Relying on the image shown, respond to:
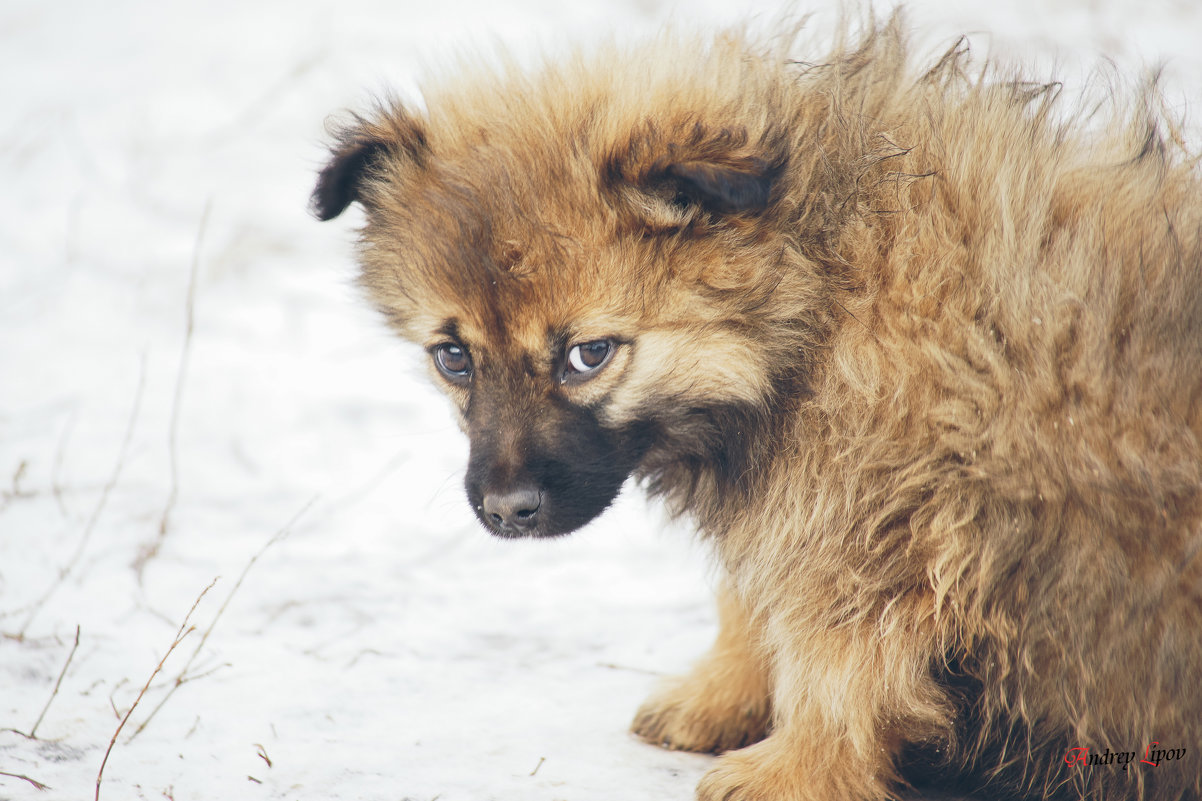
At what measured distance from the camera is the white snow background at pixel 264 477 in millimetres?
2490

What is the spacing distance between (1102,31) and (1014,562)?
17.3 feet

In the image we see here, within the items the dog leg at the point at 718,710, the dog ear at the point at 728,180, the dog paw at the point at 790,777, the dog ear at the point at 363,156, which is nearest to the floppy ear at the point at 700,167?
the dog ear at the point at 728,180

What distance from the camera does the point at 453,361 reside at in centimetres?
247

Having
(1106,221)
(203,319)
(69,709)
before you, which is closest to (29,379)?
(203,319)

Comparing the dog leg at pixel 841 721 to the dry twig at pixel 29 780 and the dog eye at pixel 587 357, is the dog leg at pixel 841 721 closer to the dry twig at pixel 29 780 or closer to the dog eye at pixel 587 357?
the dog eye at pixel 587 357

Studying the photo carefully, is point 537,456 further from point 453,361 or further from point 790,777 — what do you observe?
point 790,777

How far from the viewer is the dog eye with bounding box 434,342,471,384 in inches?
95.3

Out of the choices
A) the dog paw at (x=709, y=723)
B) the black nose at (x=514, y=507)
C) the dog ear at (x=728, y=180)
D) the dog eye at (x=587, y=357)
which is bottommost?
the dog paw at (x=709, y=723)

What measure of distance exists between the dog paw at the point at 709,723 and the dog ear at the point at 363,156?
156cm

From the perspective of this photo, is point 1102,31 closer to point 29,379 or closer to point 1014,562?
point 1014,562

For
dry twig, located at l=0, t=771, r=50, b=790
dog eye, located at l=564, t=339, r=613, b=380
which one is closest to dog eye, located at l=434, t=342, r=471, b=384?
dog eye, located at l=564, t=339, r=613, b=380

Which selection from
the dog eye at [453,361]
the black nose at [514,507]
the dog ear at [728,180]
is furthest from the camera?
the dog eye at [453,361]

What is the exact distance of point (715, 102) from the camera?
7.55 ft

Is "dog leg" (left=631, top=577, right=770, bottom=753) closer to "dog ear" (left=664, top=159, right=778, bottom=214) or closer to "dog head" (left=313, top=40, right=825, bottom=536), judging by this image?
"dog head" (left=313, top=40, right=825, bottom=536)
